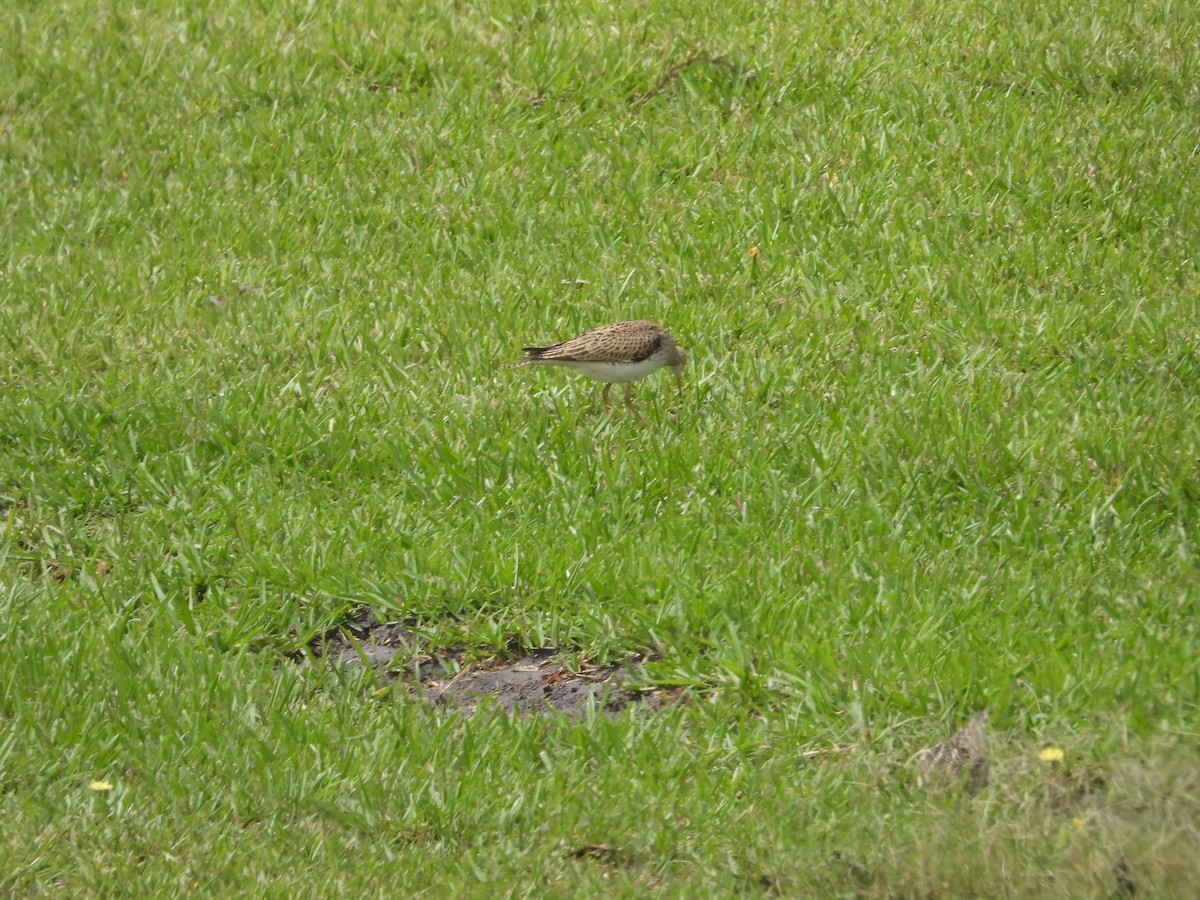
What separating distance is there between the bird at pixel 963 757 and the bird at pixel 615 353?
2502 mm

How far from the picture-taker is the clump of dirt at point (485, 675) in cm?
556

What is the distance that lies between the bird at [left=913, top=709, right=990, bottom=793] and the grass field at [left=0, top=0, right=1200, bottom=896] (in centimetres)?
8

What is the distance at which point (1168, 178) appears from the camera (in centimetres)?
843

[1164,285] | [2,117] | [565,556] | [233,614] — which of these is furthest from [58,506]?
[1164,285]

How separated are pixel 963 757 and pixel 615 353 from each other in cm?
262

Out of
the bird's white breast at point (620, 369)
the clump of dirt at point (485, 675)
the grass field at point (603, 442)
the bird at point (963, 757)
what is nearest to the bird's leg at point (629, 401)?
the grass field at point (603, 442)

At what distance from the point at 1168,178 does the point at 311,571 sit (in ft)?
17.2

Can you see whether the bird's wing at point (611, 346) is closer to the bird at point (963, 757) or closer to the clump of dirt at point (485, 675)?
the clump of dirt at point (485, 675)

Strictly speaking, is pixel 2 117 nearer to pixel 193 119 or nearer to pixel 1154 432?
pixel 193 119

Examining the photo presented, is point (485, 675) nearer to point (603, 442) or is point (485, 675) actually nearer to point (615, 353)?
point (603, 442)

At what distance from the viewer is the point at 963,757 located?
15.8 feet

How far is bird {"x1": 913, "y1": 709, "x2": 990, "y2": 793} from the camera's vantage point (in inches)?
187

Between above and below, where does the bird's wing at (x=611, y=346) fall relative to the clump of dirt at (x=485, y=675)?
above

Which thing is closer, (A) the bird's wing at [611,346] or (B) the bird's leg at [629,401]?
(A) the bird's wing at [611,346]
